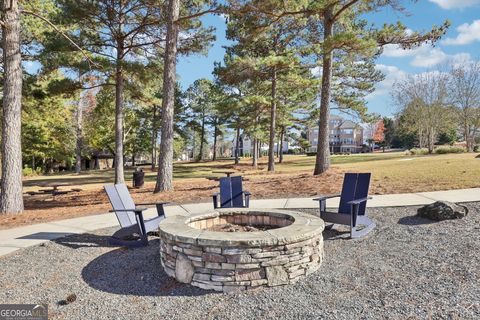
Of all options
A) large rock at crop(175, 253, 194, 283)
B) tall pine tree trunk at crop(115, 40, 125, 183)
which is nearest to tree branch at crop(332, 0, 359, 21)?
tall pine tree trunk at crop(115, 40, 125, 183)

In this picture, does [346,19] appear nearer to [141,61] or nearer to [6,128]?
[141,61]

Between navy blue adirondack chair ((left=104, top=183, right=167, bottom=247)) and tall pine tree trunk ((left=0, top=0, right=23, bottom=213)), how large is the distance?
4910mm

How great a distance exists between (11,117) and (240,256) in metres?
8.37

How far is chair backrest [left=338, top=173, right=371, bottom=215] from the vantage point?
6001mm

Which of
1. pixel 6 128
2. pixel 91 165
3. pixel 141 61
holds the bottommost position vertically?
pixel 91 165

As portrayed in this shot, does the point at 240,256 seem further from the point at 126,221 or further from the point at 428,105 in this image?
the point at 428,105

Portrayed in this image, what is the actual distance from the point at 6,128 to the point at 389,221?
970cm

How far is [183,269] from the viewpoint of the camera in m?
4.05

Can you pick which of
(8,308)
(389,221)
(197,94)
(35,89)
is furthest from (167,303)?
(197,94)

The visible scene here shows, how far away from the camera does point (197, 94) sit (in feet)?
131

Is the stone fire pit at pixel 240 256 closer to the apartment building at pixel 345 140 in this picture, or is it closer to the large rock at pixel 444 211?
the large rock at pixel 444 211

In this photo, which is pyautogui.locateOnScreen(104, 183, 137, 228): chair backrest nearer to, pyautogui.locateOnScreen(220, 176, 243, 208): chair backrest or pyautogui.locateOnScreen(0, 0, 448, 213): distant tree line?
pyautogui.locateOnScreen(220, 176, 243, 208): chair backrest

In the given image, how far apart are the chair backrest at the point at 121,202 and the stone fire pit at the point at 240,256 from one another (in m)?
1.66

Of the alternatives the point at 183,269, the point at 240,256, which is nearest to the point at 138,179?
the point at 183,269
